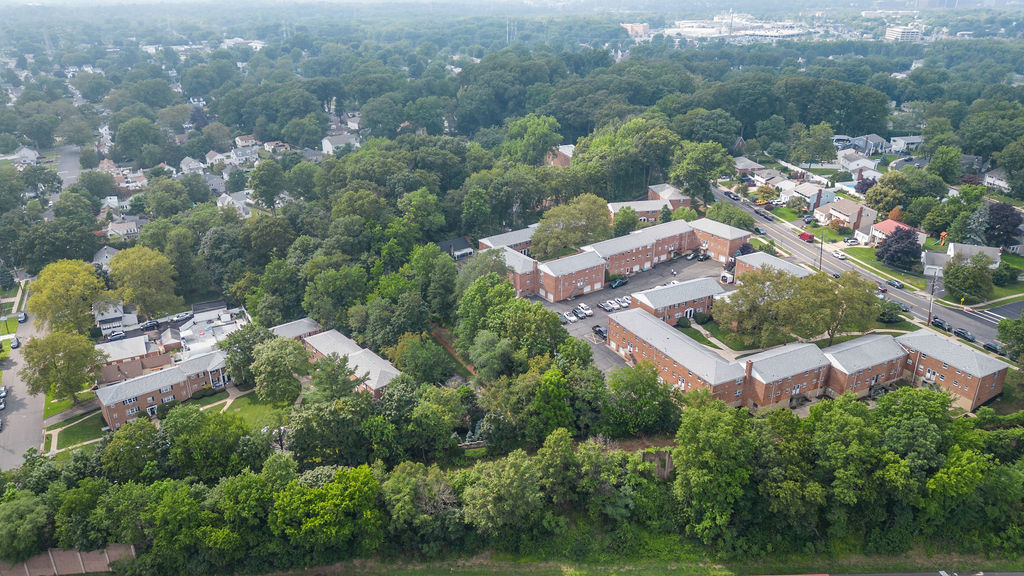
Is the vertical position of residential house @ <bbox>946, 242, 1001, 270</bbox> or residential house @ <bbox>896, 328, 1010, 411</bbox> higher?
residential house @ <bbox>946, 242, 1001, 270</bbox>

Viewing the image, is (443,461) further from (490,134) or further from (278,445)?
(490,134)

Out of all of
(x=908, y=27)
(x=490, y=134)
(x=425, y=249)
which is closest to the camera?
(x=425, y=249)

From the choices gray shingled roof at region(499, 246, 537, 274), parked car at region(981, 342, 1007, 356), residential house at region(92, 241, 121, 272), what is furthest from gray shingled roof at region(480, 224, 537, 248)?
residential house at region(92, 241, 121, 272)

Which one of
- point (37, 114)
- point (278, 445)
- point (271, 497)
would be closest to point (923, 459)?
point (271, 497)

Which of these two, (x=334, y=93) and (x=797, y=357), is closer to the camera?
(x=797, y=357)

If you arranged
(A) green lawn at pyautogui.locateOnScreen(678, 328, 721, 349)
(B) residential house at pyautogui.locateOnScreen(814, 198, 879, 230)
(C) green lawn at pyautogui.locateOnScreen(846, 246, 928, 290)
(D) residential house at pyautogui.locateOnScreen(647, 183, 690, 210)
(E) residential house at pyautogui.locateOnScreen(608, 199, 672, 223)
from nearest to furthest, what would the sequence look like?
(A) green lawn at pyautogui.locateOnScreen(678, 328, 721, 349), (C) green lawn at pyautogui.locateOnScreen(846, 246, 928, 290), (B) residential house at pyautogui.locateOnScreen(814, 198, 879, 230), (E) residential house at pyautogui.locateOnScreen(608, 199, 672, 223), (D) residential house at pyautogui.locateOnScreen(647, 183, 690, 210)

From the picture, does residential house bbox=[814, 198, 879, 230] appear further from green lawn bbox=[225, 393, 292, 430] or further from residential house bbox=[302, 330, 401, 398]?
green lawn bbox=[225, 393, 292, 430]

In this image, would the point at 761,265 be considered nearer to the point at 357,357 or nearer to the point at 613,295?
the point at 613,295

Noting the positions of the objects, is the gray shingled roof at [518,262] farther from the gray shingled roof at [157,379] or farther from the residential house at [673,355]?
the gray shingled roof at [157,379]
